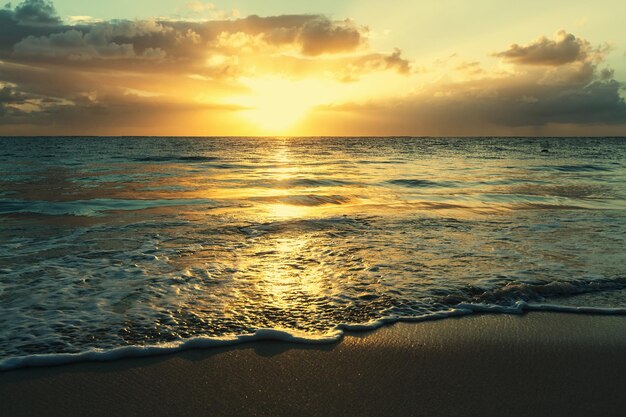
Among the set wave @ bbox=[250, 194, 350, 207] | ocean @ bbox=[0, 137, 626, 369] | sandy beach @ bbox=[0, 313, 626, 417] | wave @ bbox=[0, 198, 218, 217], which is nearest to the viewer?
sandy beach @ bbox=[0, 313, 626, 417]

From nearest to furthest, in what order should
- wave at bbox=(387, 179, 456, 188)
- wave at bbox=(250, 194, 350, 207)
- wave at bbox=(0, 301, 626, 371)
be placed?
1. wave at bbox=(0, 301, 626, 371)
2. wave at bbox=(250, 194, 350, 207)
3. wave at bbox=(387, 179, 456, 188)

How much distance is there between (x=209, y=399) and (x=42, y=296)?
3.67 meters

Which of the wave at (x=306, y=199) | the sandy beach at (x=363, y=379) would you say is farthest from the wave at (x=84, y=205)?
the sandy beach at (x=363, y=379)

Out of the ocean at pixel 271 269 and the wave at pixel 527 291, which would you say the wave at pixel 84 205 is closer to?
the ocean at pixel 271 269

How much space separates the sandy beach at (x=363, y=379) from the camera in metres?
3.71

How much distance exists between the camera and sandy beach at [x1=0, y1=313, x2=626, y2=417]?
371 centimetres

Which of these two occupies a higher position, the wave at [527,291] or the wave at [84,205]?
the wave at [84,205]

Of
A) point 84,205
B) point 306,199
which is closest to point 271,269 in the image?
point 84,205

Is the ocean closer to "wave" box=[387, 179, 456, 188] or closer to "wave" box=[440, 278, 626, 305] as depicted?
"wave" box=[440, 278, 626, 305]

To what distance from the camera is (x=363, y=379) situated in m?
4.17

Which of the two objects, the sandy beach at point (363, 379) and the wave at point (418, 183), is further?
the wave at point (418, 183)

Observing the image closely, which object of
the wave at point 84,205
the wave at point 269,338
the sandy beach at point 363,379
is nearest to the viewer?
the sandy beach at point 363,379

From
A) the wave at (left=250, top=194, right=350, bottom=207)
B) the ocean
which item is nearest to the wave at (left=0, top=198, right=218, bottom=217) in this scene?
the ocean

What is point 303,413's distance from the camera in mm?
3623
